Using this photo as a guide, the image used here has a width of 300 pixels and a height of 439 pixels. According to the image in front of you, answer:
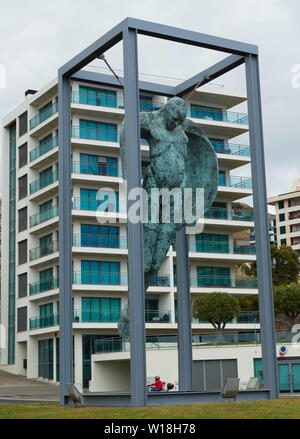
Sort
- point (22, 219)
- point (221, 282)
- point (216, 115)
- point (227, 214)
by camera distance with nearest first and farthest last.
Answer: point (221, 282) < point (227, 214) < point (22, 219) < point (216, 115)

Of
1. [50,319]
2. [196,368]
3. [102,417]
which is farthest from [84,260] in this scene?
[102,417]

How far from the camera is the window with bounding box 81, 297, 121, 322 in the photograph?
2333 inches

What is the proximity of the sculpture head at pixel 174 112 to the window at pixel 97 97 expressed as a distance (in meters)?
43.6

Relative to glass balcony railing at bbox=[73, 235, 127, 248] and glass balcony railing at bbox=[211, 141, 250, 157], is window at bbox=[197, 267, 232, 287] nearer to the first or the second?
glass balcony railing at bbox=[73, 235, 127, 248]

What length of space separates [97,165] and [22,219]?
31.9 feet

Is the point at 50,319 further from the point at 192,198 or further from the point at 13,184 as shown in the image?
the point at 192,198

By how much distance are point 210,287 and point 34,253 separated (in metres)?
15.3

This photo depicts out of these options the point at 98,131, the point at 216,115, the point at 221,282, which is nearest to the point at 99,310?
the point at 221,282

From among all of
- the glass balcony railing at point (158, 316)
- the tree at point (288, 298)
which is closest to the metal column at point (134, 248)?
the glass balcony railing at point (158, 316)

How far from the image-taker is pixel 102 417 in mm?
14414

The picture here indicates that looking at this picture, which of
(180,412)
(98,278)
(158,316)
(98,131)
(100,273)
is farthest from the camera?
(98,131)

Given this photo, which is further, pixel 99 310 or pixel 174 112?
pixel 99 310

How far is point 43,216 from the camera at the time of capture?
64062 millimetres

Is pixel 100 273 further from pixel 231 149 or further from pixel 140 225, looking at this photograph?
pixel 140 225
